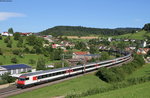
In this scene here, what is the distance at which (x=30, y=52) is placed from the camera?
9238cm

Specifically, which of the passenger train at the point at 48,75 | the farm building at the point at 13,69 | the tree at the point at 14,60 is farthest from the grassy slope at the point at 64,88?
the tree at the point at 14,60

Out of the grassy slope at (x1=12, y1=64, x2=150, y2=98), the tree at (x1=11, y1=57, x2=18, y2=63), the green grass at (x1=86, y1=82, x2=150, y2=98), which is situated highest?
the green grass at (x1=86, y1=82, x2=150, y2=98)

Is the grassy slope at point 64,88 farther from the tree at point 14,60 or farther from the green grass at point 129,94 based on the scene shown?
the tree at point 14,60

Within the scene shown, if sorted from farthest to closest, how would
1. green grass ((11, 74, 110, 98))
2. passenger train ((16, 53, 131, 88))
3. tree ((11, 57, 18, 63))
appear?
1. tree ((11, 57, 18, 63))
2. passenger train ((16, 53, 131, 88))
3. green grass ((11, 74, 110, 98))

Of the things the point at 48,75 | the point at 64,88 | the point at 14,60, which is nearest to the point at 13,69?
the point at 14,60

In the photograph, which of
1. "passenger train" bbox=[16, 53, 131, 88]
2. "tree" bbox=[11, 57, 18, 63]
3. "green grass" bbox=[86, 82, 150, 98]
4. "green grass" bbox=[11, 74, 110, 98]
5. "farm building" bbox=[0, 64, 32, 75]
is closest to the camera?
"green grass" bbox=[86, 82, 150, 98]

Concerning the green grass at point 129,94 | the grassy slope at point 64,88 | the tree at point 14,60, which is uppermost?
the green grass at point 129,94

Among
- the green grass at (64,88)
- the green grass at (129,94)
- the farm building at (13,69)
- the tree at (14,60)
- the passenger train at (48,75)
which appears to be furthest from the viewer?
the tree at (14,60)

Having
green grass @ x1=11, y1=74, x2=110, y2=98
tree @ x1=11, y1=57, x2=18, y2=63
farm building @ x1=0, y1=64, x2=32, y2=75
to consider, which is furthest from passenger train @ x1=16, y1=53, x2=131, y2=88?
tree @ x1=11, y1=57, x2=18, y2=63

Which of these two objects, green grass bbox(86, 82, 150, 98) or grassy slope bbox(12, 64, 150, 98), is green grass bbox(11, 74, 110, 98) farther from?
green grass bbox(86, 82, 150, 98)

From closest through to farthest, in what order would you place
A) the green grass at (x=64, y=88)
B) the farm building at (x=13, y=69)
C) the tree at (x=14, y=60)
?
the green grass at (x=64, y=88) < the farm building at (x=13, y=69) < the tree at (x=14, y=60)

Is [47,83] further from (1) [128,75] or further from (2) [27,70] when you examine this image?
(1) [128,75]

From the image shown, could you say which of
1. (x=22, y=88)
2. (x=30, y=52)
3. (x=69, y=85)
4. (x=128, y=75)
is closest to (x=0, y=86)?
(x=22, y=88)

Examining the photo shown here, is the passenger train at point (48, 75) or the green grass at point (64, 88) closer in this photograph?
the green grass at point (64, 88)
